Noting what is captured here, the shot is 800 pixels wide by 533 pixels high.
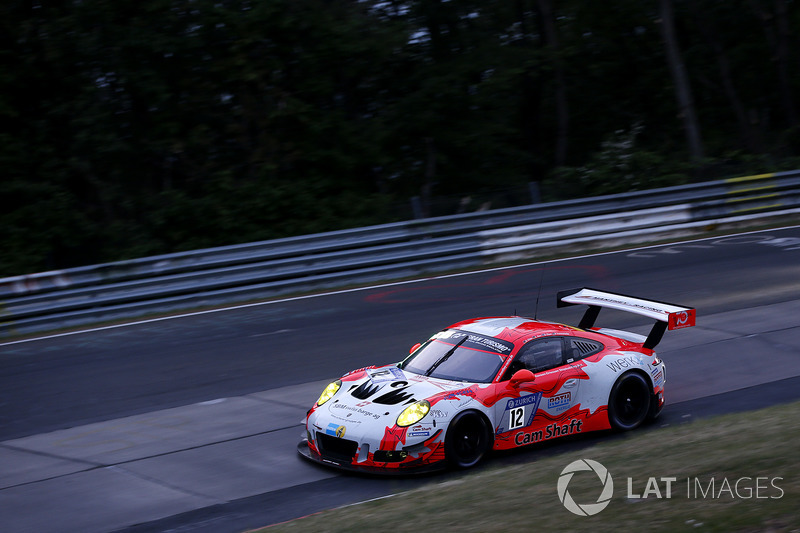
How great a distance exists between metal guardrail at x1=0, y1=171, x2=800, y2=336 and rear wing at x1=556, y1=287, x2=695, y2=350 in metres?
7.75

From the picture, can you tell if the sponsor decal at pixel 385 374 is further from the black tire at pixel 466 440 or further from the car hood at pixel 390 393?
the black tire at pixel 466 440

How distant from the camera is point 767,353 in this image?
11570mm

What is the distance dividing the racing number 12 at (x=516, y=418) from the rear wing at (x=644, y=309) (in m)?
1.65

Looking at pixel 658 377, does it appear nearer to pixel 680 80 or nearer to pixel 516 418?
pixel 516 418

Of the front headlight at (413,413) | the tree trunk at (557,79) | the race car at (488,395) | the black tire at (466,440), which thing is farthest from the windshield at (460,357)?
the tree trunk at (557,79)

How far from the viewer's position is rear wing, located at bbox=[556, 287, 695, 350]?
8.93 m

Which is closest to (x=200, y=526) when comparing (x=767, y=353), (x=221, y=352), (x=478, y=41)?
(x=221, y=352)

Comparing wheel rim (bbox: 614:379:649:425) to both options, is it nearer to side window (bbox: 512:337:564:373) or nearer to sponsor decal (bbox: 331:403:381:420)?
side window (bbox: 512:337:564:373)

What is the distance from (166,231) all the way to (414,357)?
46.0 ft

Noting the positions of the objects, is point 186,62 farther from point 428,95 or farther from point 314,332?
point 314,332

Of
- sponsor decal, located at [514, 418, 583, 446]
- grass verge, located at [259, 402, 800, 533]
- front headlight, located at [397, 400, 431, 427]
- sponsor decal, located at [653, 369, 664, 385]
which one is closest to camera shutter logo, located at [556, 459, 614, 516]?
grass verge, located at [259, 402, 800, 533]

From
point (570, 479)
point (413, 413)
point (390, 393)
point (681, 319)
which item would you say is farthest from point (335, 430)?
point (681, 319)

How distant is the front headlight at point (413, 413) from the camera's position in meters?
7.75

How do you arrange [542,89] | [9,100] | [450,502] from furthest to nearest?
[542,89] < [9,100] < [450,502]
